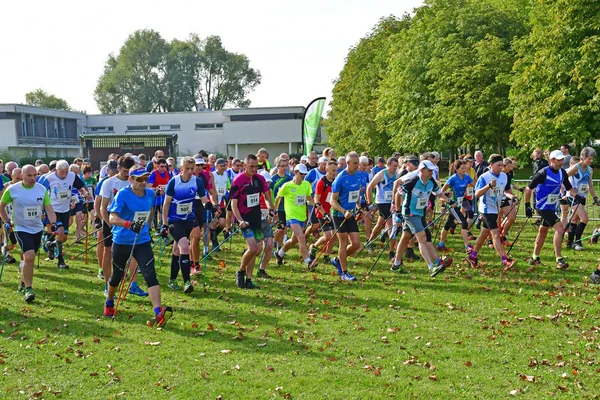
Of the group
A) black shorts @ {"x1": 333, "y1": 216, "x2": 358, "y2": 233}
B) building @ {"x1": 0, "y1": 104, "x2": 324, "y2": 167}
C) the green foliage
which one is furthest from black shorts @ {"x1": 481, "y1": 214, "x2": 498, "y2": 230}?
the green foliage

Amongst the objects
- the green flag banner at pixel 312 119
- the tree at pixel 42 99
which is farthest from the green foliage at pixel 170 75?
the green flag banner at pixel 312 119

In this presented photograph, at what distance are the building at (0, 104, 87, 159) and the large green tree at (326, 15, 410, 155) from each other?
2928 centimetres

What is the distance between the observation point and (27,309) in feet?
28.9

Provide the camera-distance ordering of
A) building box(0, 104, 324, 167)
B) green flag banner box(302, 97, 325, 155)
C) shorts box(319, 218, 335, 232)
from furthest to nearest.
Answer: building box(0, 104, 324, 167) → green flag banner box(302, 97, 325, 155) → shorts box(319, 218, 335, 232)

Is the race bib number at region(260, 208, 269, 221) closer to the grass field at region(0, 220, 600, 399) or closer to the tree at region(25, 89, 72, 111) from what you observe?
the grass field at region(0, 220, 600, 399)

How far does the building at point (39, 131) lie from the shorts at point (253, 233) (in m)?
52.7

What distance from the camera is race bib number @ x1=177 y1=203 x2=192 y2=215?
958 centimetres

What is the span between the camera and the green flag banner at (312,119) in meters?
24.6

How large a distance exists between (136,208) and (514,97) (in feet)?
78.5

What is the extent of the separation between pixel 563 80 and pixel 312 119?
415 inches

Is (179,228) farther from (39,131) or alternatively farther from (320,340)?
(39,131)

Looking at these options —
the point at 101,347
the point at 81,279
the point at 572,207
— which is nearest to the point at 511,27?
the point at 572,207

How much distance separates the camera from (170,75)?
82.1 m

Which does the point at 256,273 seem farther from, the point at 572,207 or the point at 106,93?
the point at 106,93
